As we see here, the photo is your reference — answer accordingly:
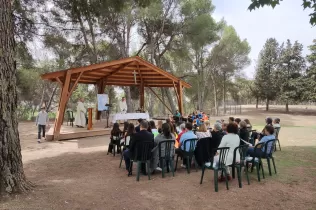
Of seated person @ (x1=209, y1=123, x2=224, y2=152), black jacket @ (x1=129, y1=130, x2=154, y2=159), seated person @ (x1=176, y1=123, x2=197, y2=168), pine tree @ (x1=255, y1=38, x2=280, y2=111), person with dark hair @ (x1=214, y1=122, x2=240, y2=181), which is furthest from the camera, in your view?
pine tree @ (x1=255, y1=38, x2=280, y2=111)

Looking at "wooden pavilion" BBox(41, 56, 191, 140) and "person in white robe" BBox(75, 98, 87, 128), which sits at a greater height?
"wooden pavilion" BBox(41, 56, 191, 140)

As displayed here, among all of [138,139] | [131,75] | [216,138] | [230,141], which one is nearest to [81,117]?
[131,75]

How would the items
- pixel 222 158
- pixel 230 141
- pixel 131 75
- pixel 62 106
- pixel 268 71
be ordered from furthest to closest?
pixel 268 71, pixel 131 75, pixel 62 106, pixel 230 141, pixel 222 158

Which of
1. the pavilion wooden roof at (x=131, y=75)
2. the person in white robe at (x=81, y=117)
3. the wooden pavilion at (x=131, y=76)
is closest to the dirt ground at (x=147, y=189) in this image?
the person in white robe at (x=81, y=117)

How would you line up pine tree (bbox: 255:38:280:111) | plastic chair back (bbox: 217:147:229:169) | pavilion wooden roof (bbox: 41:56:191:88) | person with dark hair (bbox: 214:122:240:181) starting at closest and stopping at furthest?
plastic chair back (bbox: 217:147:229:169)
person with dark hair (bbox: 214:122:240:181)
pavilion wooden roof (bbox: 41:56:191:88)
pine tree (bbox: 255:38:280:111)

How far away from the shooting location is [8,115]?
3.71 meters

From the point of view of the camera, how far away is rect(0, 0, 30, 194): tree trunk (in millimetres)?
3639

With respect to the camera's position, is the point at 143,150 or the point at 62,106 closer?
the point at 143,150

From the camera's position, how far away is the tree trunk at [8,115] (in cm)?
364

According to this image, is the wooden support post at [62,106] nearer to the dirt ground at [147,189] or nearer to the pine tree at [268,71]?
the dirt ground at [147,189]

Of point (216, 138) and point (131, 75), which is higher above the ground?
point (131, 75)

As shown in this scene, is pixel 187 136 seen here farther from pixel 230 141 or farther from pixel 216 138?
pixel 230 141

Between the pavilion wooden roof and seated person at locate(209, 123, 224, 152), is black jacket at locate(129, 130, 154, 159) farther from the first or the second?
the pavilion wooden roof

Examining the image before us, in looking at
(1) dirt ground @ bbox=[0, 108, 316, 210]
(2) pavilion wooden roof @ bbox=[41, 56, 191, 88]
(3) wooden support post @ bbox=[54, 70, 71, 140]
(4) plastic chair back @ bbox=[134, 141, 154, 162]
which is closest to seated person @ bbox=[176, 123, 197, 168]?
(1) dirt ground @ bbox=[0, 108, 316, 210]
